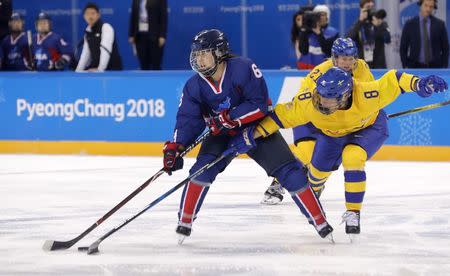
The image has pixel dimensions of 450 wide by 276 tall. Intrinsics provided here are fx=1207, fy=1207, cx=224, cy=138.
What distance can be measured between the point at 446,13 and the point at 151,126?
299cm

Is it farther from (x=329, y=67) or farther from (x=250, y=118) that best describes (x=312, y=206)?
(x=329, y=67)

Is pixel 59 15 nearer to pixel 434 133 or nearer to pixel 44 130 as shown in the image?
pixel 44 130

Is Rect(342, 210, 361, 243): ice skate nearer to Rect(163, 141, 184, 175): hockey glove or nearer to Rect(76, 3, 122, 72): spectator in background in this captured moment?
Rect(163, 141, 184, 175): hockey glove

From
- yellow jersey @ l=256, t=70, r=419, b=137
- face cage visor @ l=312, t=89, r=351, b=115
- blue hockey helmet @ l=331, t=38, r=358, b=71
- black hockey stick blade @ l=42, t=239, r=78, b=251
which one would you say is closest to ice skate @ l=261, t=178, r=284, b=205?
blue hockey helmet @ l=331, t=38, r=358, b=71

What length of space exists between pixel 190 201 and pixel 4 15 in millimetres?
6579

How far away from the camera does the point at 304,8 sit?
10.9 m

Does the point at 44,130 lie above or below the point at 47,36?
below

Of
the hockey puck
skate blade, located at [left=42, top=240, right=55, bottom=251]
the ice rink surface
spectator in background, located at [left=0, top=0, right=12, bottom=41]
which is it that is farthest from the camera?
spectator in background, located at [left=0, top=0, right=12, bottom=41]

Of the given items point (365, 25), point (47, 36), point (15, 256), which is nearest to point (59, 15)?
point (47, 36)

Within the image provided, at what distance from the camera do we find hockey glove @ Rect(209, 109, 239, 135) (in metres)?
5.61

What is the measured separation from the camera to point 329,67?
22.6ft

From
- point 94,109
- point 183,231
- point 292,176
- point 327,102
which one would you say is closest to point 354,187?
point 292,176

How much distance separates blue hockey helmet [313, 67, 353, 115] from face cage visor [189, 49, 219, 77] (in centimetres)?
49

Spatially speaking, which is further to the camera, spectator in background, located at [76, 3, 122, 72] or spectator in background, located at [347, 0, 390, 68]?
spectator in background, located at [76, 3, 122, 72]
